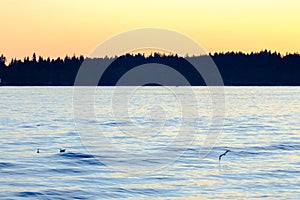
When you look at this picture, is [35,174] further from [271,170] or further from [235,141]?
[235,141]

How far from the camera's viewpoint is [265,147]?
45.2 m

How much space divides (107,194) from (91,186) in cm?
180

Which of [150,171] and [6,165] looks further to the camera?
[6,165]

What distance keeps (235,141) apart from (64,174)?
73.7ft

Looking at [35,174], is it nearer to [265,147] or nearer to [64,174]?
[64,174]

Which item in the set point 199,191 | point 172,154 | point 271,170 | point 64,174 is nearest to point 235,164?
point 271,170

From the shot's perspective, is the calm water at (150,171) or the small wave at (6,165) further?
the small wave at (6,165)

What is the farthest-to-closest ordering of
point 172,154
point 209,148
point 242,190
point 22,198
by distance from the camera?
1. point 209,148
2. point 172,154
3. point 242,190
4. point 22,198

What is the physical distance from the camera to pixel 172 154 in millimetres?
40594

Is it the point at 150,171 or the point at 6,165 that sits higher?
the point at 6,165

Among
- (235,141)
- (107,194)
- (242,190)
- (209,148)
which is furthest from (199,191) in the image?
(235,141)

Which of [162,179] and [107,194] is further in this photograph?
[162,179]

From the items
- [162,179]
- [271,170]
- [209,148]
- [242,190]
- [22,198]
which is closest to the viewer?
[22,198]

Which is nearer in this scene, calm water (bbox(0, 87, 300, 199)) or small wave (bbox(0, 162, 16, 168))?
calm water (bbox(0, 87, 300, 199))
